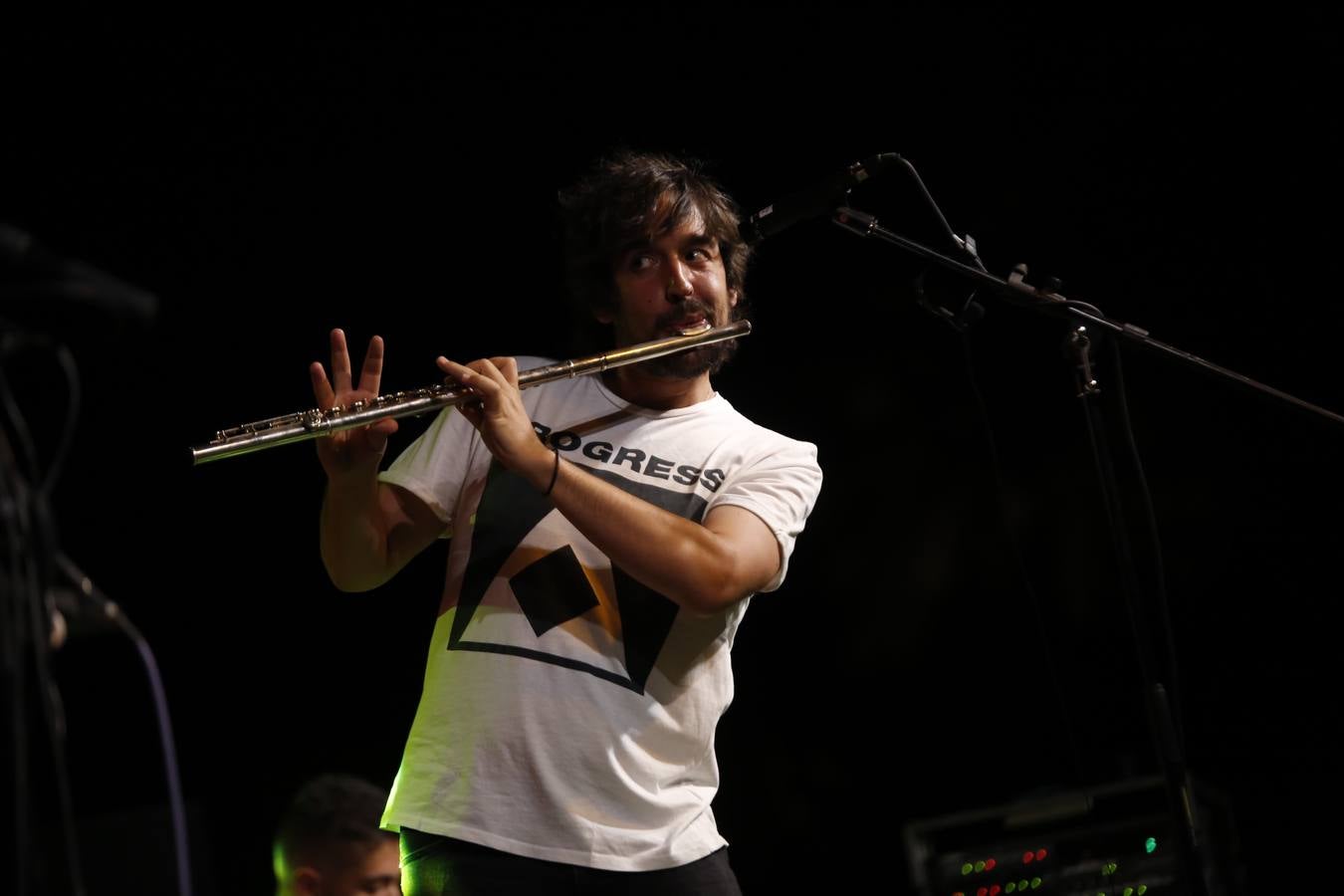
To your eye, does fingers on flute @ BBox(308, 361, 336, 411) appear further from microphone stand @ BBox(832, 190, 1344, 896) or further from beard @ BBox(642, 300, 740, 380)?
microphone stand @ BBox(832, 190, 1344, 896)

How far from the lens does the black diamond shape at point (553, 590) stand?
6.10ft

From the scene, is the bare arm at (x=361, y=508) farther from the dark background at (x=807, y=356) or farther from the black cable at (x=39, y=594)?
the dark background at (x=807, y=356)

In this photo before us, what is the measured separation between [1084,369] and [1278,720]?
236 cm

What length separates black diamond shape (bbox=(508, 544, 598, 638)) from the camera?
1.86m

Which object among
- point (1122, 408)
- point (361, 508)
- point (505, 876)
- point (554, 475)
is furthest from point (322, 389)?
point (1122, 408)

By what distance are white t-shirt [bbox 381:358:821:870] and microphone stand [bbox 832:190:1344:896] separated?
16.1 inches

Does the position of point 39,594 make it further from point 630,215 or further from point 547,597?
point 630,215

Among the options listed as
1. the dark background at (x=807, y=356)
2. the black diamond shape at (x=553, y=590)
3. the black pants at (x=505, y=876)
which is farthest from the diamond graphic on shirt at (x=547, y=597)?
the dark background at (x=807, y=356)

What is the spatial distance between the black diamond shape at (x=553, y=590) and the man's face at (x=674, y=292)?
41 centimetres

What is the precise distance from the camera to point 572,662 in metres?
1.83

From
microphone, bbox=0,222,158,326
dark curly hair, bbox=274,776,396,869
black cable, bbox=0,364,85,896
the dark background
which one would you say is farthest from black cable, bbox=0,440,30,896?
the dark background

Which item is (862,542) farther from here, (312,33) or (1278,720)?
(312,33)

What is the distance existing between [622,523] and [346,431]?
0.47 meters

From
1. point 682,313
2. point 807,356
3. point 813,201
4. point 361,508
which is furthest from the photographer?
point 807,356
